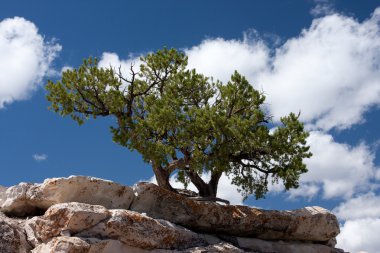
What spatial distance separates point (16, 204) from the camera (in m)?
23.4

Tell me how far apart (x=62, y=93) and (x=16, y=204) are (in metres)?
7.58

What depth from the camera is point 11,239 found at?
65.6 ft

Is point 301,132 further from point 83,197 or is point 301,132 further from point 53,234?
point 53,234

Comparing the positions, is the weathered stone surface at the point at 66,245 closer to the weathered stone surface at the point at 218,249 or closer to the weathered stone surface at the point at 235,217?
the weathered stone surface at the point at 218,249

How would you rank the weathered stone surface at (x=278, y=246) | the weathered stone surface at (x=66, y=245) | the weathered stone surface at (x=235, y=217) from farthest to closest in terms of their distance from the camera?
the weathered stone surface at (x=278, y=246)
the weathered stone surface at (x=235, y=217)
the weathered stone surface at (x=66, y=245)

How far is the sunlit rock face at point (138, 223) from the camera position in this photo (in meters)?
19.9

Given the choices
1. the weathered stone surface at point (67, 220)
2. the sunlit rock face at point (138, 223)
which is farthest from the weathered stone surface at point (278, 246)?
the weathered stone surface at point (67, 220)

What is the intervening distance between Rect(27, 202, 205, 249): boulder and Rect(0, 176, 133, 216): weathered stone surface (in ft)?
5.59

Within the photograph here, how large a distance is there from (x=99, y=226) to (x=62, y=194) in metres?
3.85

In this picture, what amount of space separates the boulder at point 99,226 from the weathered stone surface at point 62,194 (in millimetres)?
1705

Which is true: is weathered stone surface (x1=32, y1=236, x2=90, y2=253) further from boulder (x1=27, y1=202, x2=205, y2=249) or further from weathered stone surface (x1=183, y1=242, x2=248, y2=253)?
weathered stone surface (x1=183, y1=242, x2=248, y2=253)

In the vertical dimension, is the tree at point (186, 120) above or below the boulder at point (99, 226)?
above

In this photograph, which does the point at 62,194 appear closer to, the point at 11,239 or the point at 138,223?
the point at 11,239

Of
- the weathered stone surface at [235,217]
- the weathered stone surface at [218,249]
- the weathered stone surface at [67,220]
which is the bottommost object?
the weathered stone surface at [67,220]
